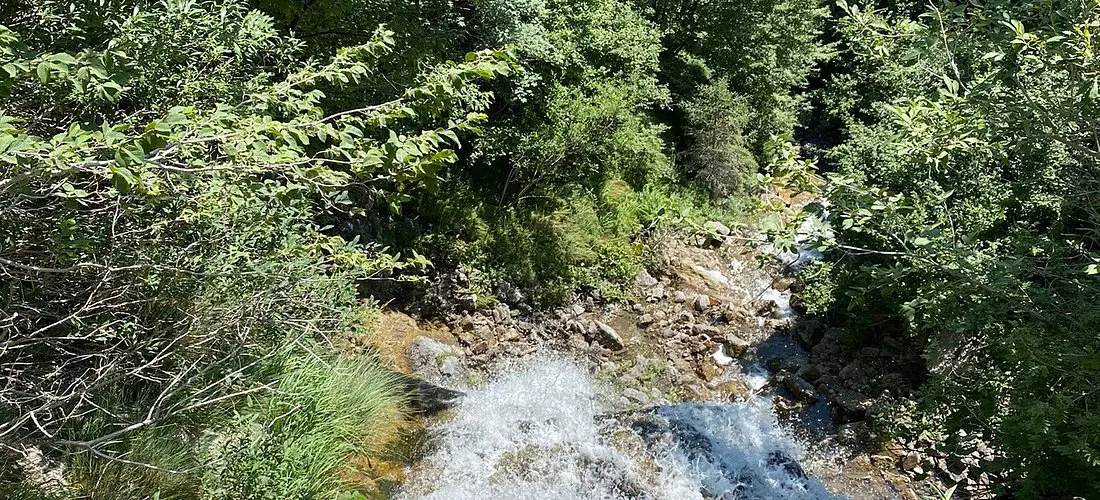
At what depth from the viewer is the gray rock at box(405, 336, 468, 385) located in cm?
845

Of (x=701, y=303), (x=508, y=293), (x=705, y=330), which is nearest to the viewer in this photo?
(x=705, y=330)

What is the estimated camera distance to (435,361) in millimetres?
8641

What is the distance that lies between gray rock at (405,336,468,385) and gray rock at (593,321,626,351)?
208 centimetres

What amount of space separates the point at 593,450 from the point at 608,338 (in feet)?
8.19

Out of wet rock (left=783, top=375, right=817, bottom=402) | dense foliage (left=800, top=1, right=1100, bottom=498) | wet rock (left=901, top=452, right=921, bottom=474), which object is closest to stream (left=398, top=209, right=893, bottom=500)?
wet rock (left=783, top=375, right=817, bottom=402)

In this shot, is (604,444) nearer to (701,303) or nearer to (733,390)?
(733,390)

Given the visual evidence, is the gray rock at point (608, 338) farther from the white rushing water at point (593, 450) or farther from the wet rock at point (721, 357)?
the wet rock at point (721, 357)

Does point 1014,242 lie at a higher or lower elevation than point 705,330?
higher

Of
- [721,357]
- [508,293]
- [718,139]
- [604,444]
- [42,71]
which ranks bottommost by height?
[721,357]

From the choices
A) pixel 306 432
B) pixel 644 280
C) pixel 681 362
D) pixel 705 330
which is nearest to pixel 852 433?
pixel 681 362

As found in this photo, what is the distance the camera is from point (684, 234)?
1217 cm

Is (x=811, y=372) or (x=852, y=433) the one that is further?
(x=811, y=372)

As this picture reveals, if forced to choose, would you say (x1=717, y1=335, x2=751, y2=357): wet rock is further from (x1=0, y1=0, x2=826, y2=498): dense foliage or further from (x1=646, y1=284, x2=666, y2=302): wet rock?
(x1=0, y1=0, x2=826, y2=498): dense foliage

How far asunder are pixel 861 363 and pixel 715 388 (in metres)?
2.07
